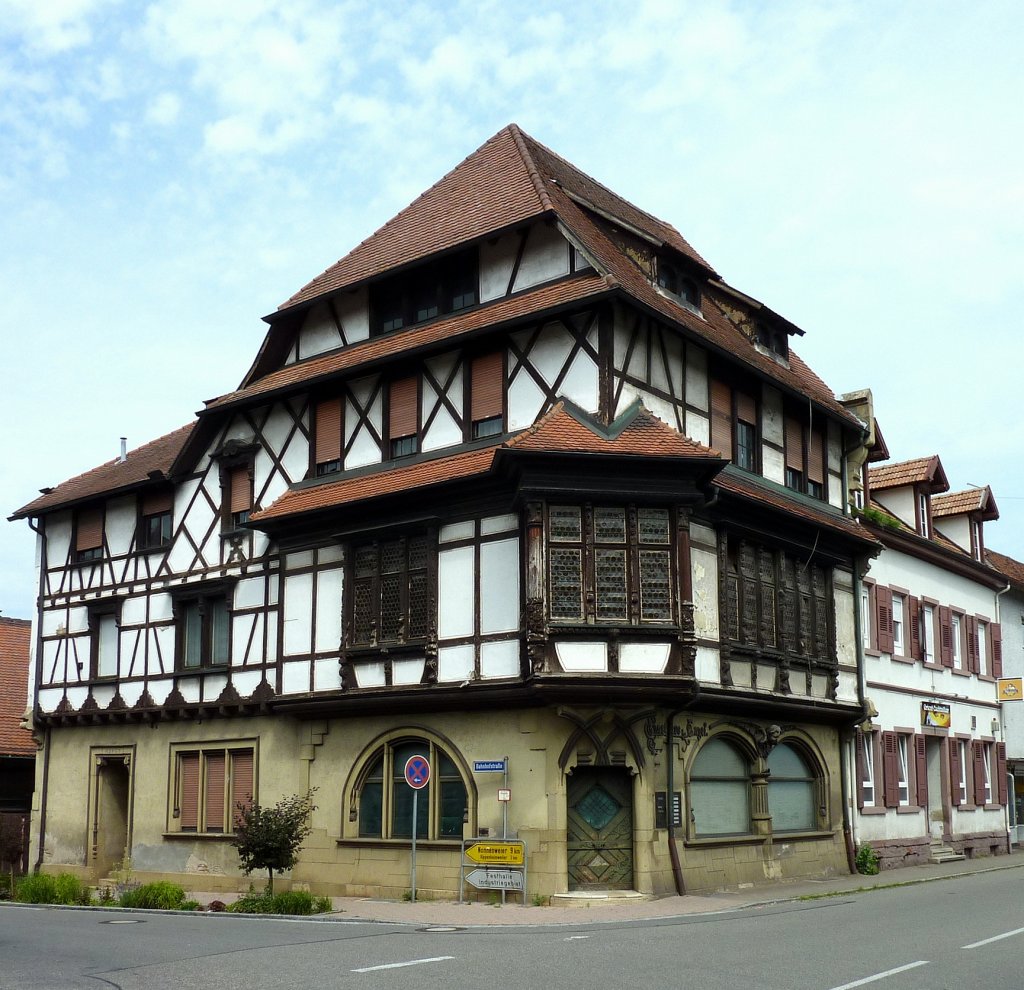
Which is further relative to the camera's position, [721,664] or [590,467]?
[721,664]

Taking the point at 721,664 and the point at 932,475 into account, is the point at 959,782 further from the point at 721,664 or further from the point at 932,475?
the point at 721,664

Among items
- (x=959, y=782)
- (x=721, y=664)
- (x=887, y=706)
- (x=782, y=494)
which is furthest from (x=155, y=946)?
(x=959, y=782)

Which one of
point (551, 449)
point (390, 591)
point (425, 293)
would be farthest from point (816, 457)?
point (390, 591)

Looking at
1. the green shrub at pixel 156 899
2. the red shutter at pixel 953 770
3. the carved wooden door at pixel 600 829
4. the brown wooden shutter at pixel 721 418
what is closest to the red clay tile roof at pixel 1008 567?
the red shutter at pixel 953 770

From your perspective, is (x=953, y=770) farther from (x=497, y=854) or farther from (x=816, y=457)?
(x=497, y=854)

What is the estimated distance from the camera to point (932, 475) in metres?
34.9

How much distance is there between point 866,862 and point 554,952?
15.3 m

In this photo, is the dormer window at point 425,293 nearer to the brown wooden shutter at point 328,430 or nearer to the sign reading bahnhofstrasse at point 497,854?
the brown wooden shutter at point 328,430

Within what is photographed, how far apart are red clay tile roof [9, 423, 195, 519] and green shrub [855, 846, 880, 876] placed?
16770 mm

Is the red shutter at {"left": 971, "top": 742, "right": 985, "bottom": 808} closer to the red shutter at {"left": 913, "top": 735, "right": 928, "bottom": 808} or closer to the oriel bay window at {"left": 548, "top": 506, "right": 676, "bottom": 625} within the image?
the red shutter at {"left": 913, "top": 735, "right": 928, "bottom": 808}

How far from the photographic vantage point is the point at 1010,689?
36.6 m

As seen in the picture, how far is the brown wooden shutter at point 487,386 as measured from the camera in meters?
23.8

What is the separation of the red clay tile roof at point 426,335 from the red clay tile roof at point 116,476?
3742 millimetres

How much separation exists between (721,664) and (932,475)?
13923 mm
